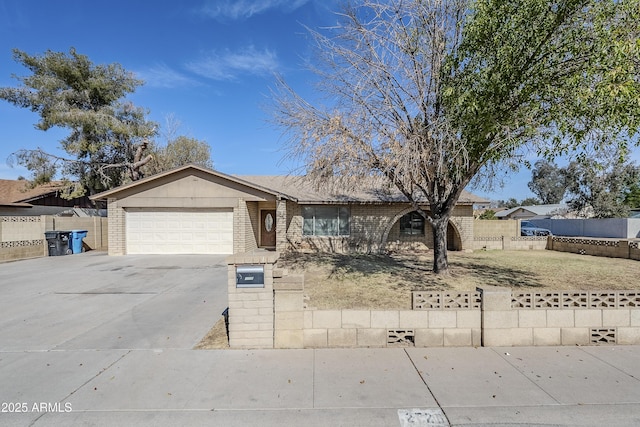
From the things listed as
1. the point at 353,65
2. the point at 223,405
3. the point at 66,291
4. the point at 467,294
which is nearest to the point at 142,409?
the point at 223,405

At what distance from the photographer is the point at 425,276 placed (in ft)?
32.4

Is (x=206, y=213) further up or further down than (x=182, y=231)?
further up

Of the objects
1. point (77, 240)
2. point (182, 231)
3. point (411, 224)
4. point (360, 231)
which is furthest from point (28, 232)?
point (411, 224)

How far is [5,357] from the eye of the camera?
451cm

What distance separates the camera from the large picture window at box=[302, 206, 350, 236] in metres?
16.6

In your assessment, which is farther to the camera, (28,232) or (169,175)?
(169,175)

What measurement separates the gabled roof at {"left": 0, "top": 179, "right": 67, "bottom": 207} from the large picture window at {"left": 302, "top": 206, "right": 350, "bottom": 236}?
22.2 metres

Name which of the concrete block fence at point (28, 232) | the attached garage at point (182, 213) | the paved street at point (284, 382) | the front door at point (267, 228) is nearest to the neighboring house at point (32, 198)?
the concrete block fence at point (28, 232)

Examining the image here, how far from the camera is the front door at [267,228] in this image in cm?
1883

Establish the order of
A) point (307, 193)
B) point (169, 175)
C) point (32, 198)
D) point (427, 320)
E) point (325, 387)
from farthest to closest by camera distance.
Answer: point (32, 198), point (307, 193), point (169, 175), point (427, 320), point (325, 387)

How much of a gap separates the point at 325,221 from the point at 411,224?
15.0 feet

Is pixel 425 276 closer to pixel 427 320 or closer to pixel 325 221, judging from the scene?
pixel 427 320

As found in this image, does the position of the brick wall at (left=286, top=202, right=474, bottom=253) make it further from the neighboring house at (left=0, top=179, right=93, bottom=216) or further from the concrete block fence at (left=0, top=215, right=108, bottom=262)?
the neighboring house at (left=0, top=179, right=93, bottom=216)

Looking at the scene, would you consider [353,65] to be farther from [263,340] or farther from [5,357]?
[5,357]
